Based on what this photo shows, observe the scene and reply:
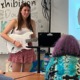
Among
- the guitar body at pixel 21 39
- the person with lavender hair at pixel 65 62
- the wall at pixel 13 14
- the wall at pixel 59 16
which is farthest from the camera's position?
the wall at pixel 59 16

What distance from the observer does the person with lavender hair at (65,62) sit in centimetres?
175

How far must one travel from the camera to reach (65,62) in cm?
176

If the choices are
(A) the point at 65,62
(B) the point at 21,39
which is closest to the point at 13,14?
(B) the point at 21,39

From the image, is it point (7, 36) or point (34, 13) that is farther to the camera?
point (34, 13)

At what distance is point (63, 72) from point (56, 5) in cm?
244

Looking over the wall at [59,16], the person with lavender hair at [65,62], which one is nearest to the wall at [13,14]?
the wall at [59,16]

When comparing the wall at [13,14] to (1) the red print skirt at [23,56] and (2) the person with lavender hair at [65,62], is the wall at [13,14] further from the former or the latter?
(2) the person with lavender hair at [65,62]

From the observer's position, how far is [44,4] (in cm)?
400

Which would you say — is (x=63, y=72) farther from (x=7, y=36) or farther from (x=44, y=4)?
(x=44, y=4)

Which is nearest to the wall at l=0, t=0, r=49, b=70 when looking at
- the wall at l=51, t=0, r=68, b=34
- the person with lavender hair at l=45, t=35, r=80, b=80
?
the wall at l=51, t=0, r=68, b=34

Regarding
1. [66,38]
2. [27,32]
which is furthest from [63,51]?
[27,32]

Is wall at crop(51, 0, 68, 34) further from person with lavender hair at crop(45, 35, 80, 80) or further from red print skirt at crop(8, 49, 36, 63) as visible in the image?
person with lavender hair at crop(45, 35, 80, 80)

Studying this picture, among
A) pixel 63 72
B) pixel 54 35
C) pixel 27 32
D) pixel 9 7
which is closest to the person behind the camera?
pixel 63 72

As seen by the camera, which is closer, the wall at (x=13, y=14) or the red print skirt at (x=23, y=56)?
the red print skirt at (x=23, y=56)
